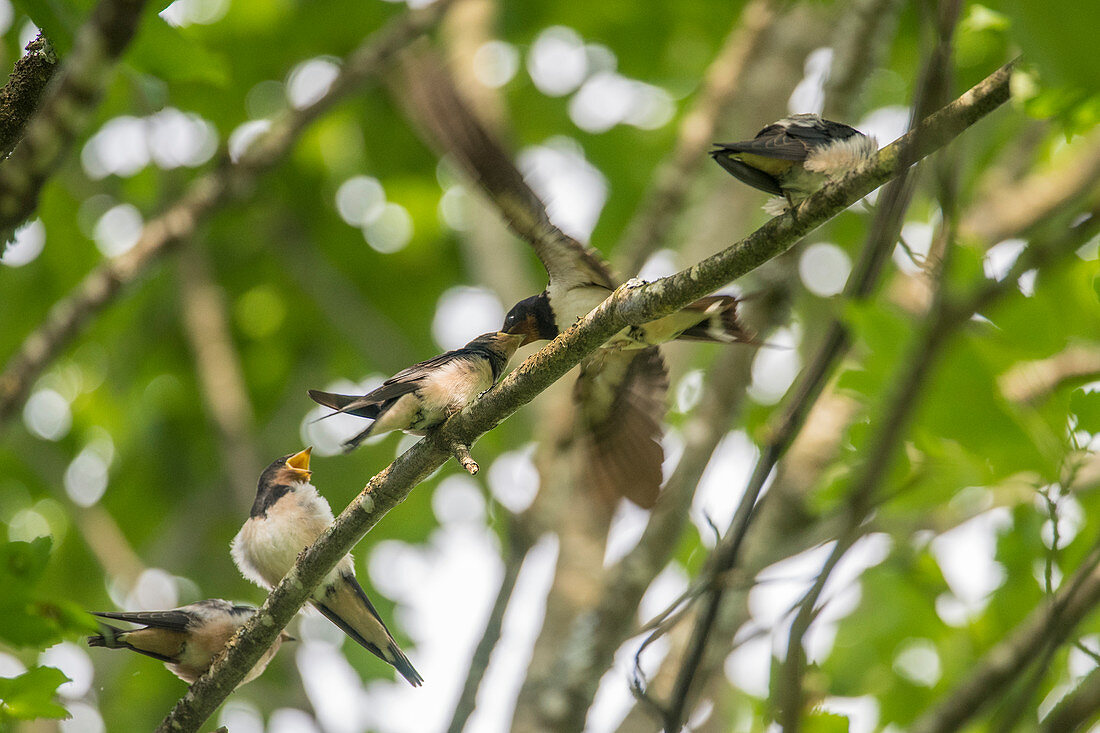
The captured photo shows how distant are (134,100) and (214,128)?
5.08ft

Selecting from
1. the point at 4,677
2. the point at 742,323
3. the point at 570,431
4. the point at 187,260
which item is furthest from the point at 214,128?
the point at 4,677

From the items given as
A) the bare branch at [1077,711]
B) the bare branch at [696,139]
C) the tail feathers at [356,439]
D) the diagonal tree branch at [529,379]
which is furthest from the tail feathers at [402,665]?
the bare branch at [696,139]

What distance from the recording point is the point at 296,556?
11.0 feet

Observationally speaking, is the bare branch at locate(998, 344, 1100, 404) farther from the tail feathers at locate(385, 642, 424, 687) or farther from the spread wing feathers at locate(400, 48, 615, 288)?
the tail feathers at locate(385, 642, 424, 687)

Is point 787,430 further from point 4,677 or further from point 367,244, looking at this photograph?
point 367,244

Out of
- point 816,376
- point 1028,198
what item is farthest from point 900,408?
point 1028,198

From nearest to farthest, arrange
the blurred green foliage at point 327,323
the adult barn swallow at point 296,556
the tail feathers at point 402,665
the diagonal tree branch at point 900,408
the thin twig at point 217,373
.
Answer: the diagonal tree branch at point 900,408, the adult barn swallow at point 296,556, the tail feathers at point 402,665, the blurred green foliage at point 327,323, the thin twig at point 217,373

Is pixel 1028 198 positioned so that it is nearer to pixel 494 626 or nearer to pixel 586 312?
pixel 586 312

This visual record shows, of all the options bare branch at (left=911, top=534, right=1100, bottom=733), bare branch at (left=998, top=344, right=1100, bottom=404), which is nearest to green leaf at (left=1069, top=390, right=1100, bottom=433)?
bare branch at (left=998, top=344, right=1100, bottom=404)

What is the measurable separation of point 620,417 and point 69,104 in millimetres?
2774

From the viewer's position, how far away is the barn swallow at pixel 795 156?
8.57 feet

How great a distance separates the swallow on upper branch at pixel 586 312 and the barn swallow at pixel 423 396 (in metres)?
0.41

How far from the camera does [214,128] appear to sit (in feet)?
23.6

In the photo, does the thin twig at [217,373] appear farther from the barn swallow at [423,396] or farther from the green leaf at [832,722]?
the green leaf at [832,722]
